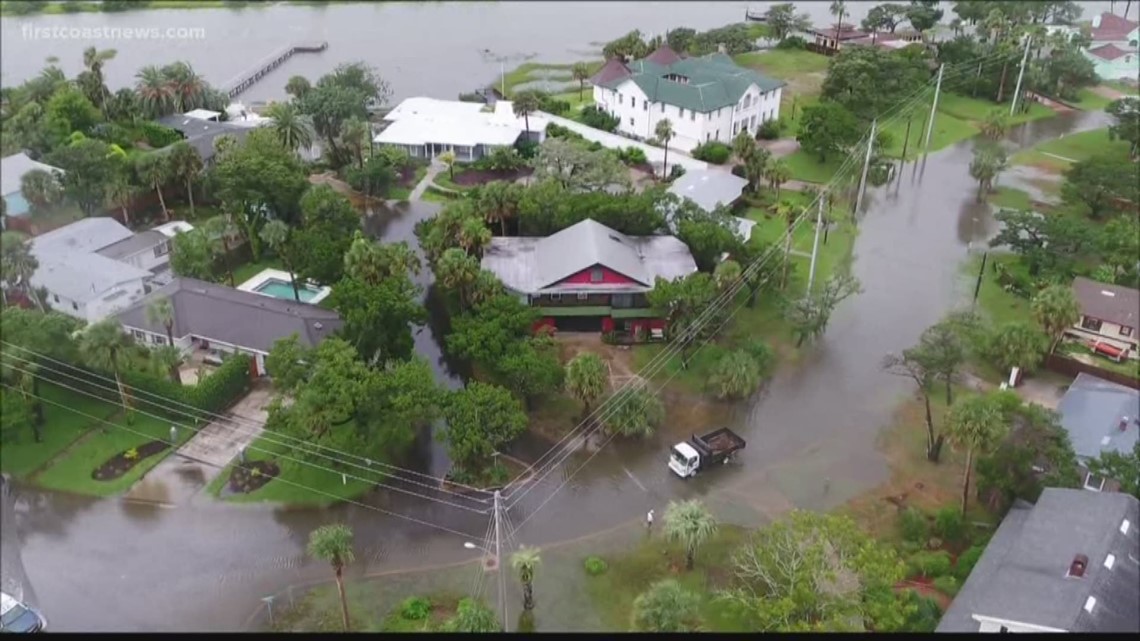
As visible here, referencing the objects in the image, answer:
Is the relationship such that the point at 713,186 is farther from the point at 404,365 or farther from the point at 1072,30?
the point at 1072,30

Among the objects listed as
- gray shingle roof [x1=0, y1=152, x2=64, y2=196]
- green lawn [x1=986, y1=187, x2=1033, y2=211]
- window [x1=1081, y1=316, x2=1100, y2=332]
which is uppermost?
gray shingle roof [x1=0, y1=152, x2=64, y2=196]

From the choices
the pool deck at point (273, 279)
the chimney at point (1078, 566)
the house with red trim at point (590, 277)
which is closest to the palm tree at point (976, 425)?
the chimney at point (1078, 566)

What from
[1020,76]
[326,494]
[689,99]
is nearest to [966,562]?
[326,494]

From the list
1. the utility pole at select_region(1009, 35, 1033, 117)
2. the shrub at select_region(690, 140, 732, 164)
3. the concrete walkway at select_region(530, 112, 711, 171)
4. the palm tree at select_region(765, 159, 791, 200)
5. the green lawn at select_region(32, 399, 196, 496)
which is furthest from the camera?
Result: the utility pole at select_region(1009, 35, 1033, 117)

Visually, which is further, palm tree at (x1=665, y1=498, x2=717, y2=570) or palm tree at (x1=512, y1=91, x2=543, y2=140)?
palm tree at (x1=512, y1=91, x2=543, y2=140)

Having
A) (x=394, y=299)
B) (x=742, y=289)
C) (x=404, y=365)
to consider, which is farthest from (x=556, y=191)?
(x=404, y=365)

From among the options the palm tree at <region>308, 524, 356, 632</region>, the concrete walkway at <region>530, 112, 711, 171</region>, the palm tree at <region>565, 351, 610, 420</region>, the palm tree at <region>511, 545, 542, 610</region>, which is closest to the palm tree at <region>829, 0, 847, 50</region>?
the concrete walkway at <region>530, 112, 711, 171</region>

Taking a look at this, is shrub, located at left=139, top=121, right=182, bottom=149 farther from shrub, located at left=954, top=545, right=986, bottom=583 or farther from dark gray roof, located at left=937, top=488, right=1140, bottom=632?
dark gray roof, located at left=937, top=488, right=1140, bottom=632
